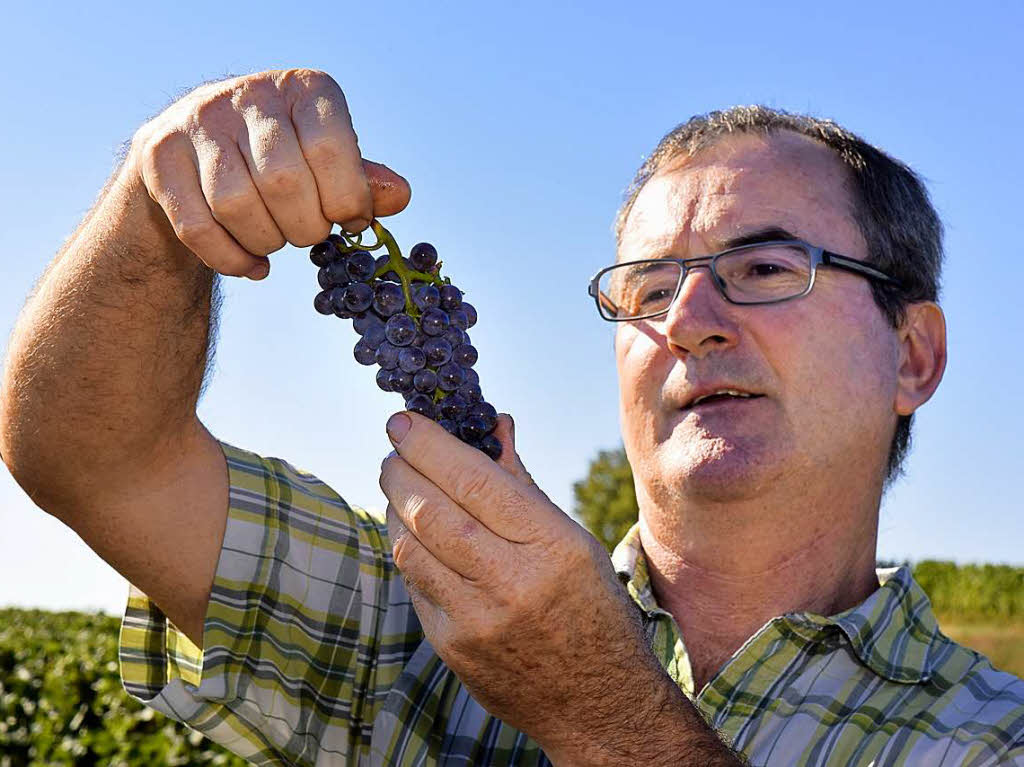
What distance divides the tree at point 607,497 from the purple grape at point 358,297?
27561 millimetres

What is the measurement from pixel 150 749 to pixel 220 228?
5.50m

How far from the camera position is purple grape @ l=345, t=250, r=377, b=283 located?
202cm

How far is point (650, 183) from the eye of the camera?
3.77 metres

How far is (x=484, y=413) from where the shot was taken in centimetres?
205

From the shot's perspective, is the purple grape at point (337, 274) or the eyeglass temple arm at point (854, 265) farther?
the eyeglass temple arm at point (854, 265)

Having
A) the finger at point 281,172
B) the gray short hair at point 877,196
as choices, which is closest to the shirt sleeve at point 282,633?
the finger at point 281,172

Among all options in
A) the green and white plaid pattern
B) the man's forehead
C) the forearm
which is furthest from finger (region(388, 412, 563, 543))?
the man's forehead

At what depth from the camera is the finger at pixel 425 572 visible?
6.07 ft

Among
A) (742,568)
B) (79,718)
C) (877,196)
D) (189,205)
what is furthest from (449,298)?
Result: (79,718)

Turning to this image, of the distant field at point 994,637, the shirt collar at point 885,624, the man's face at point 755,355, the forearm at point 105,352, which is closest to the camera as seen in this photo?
the forearm at point 105,352

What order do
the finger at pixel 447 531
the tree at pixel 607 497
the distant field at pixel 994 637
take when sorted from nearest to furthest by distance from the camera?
the finger at pixel 447 531 < the distant field at pixel 994 637 < the tree at pixel 607 497

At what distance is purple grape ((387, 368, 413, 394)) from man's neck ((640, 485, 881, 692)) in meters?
1.37

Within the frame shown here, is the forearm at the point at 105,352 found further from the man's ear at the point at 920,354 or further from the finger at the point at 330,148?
the man's ear at the point at 920,354

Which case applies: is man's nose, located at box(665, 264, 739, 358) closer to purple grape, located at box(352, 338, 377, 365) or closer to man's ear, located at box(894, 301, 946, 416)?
man's ear, located at box(894, 301, 946, 416)
